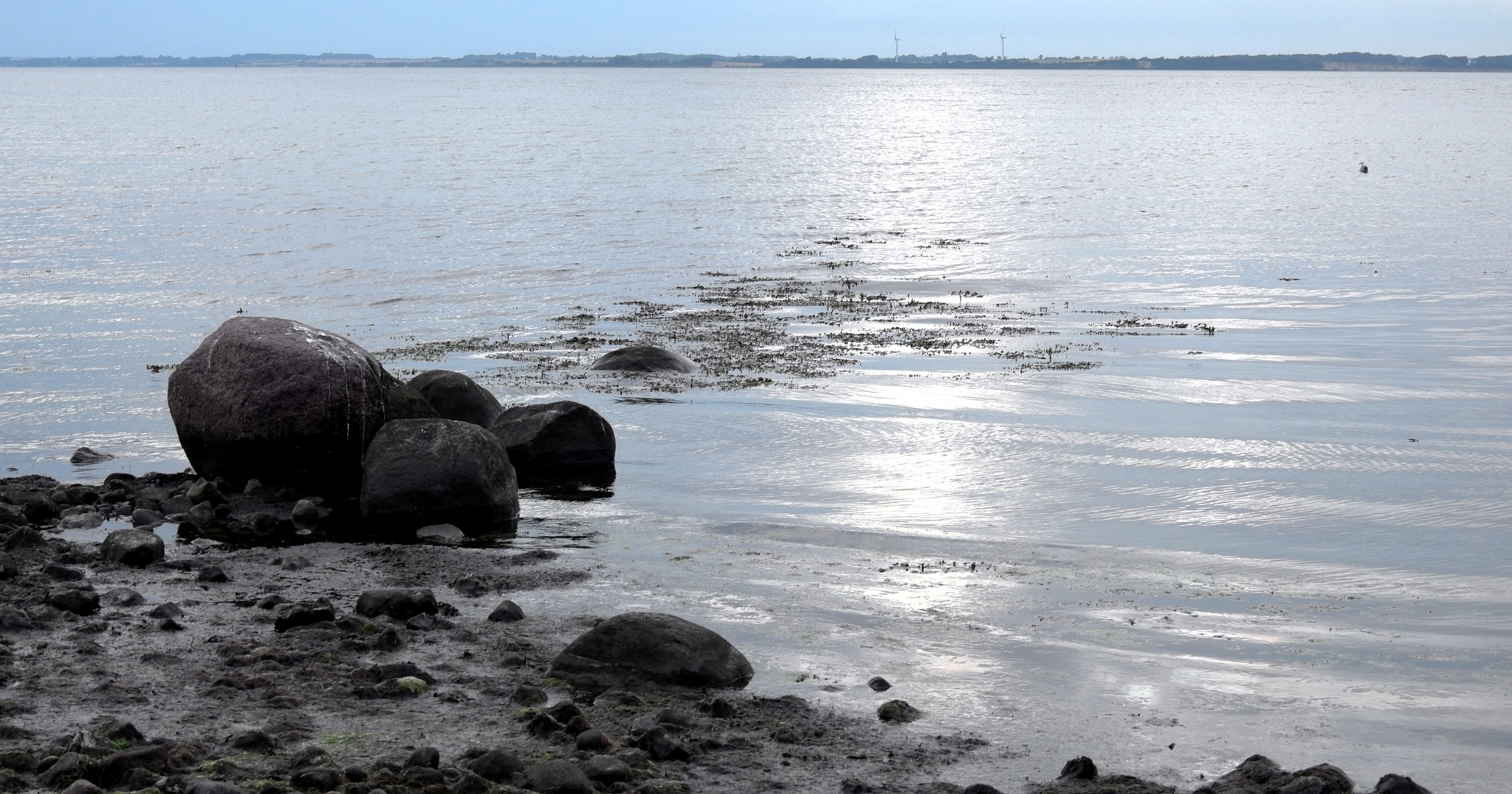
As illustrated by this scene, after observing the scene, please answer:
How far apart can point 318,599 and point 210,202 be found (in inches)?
1390

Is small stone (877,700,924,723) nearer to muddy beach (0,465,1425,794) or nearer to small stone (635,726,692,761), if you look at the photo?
muddy beach (0,465,1425,794)

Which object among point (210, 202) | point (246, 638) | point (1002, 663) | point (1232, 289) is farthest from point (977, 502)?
point (210, 202)

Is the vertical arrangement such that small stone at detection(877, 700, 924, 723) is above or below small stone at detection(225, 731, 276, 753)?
below

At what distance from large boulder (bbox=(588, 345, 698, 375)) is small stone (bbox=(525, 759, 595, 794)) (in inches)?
434

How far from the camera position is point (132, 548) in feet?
33.0

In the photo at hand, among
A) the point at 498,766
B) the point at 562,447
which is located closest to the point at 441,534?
the point at 562,447

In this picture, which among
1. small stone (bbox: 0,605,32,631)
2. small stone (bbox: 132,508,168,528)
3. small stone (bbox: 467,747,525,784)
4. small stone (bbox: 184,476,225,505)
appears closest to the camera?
small stone (bbox: 467,747,525,784)

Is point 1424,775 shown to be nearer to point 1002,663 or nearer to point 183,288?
point 1002,663

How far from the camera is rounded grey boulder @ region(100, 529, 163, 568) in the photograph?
10047mm

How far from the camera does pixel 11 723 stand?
6938 mm

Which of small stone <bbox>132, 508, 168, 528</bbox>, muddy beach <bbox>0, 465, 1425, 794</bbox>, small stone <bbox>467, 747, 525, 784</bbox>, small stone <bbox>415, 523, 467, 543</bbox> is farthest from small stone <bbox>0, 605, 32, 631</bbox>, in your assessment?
small stone <bbox>467, 747, 525, 784</bbox>

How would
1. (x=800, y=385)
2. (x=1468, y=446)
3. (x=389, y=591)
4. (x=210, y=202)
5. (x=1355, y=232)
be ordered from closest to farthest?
(x=389, y=591)
(x=1468, y=446)
(x=800, y=385)
(x=1355, y=232)
(x=210, y=202)

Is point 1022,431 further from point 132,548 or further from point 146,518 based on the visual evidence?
point 132,548

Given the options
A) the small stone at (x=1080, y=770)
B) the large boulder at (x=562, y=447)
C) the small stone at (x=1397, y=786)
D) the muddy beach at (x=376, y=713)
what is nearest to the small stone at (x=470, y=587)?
the muddy beach at (x=376, y=713)
